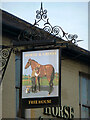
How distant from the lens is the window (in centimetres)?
2288

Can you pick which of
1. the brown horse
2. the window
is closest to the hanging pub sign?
the brown horse

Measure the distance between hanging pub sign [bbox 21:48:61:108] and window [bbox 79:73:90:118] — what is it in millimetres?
8408

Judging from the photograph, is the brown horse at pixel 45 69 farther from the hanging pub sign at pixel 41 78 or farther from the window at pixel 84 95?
the window at pixel 84 95

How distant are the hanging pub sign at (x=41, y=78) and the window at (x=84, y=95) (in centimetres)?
841

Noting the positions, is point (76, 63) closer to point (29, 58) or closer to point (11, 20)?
point (11, 20)

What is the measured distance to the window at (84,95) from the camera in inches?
901

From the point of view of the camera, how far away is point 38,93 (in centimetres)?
1450

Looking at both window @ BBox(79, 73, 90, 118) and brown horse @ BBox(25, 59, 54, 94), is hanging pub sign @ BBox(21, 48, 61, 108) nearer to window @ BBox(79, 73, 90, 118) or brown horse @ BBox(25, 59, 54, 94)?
brown horse @ BBox(25, 59, 54, 94)

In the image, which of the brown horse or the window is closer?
the brown horse

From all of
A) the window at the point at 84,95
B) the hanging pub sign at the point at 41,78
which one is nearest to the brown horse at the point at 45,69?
the hanging pub sign at the point at 41,78

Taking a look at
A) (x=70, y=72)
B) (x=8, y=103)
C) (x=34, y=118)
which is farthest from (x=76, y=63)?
(x=8, y=103)

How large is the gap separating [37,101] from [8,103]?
3089 millimetres

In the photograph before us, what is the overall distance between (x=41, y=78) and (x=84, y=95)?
30.4ft

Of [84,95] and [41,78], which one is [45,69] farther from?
[84,95]
